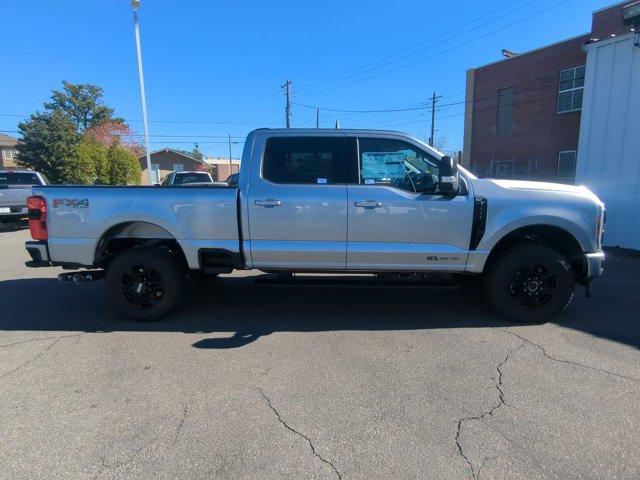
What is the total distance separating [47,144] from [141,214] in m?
59.5

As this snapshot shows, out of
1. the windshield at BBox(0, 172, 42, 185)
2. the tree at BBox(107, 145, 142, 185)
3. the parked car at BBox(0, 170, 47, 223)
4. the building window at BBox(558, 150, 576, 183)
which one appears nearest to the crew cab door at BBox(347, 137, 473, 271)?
the parked car at BBox(0, 170, 47, 223)

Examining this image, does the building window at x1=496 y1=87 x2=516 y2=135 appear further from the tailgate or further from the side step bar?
the side step bar

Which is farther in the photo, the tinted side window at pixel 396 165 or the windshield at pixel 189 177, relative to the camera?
the windshield at pixel 189 177

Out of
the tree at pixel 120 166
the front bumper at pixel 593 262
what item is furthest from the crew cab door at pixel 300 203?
the tree at pixel 120 166

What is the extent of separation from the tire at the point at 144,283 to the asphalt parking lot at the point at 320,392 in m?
0.19

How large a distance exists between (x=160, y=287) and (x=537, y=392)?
13.0ft

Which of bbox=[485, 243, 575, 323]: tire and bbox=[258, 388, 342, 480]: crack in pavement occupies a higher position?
bbox=[485, 243, 575, 323]: tire

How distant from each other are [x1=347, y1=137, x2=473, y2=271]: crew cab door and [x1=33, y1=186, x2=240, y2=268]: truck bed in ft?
4.65

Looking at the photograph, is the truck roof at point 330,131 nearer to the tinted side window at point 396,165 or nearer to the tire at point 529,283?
the tinted side window at point 396,165

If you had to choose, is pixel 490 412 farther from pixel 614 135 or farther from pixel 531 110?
pixel 531 110

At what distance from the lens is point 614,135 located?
31.8 feet

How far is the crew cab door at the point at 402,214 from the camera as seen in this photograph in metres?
4.66

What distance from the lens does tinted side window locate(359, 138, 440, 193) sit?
4770mm

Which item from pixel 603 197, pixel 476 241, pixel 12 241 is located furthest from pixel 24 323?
pixel 603 197
